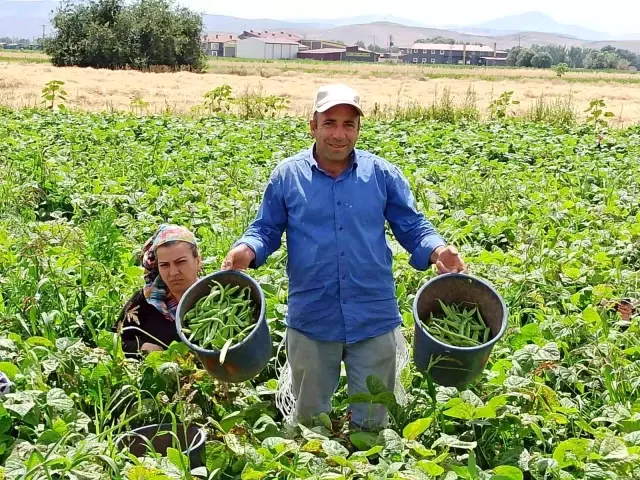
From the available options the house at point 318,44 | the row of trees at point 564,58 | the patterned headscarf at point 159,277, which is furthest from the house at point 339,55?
the patterned headscarf at point 159,277

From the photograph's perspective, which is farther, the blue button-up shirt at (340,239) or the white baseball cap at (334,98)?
the blue button-up shirt at (340,239)

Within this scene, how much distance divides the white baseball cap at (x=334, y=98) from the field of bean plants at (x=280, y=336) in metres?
0.97

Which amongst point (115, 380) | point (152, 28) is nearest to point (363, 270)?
point (115, 380)

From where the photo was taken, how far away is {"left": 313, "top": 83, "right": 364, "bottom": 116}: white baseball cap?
8.05 feet

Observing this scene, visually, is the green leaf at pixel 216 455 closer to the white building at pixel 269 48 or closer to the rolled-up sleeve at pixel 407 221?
the rolled-up sleeve at pixel 407 221

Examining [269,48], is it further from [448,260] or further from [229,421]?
[229,421]

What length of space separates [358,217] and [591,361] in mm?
1185

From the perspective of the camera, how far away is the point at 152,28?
3791 centimetres

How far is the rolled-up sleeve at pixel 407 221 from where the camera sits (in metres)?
2.62

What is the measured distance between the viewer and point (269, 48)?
388 ft

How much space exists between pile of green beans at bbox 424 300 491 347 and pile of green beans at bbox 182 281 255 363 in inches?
24.6

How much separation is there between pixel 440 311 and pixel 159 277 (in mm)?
1272

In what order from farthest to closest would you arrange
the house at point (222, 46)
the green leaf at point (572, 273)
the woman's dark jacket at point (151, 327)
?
the house at point (222, 46) → the green leaf at point (572, 273) → the woman's dark jacket at point (151, 327)

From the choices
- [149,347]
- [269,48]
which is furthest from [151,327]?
[269,48]
